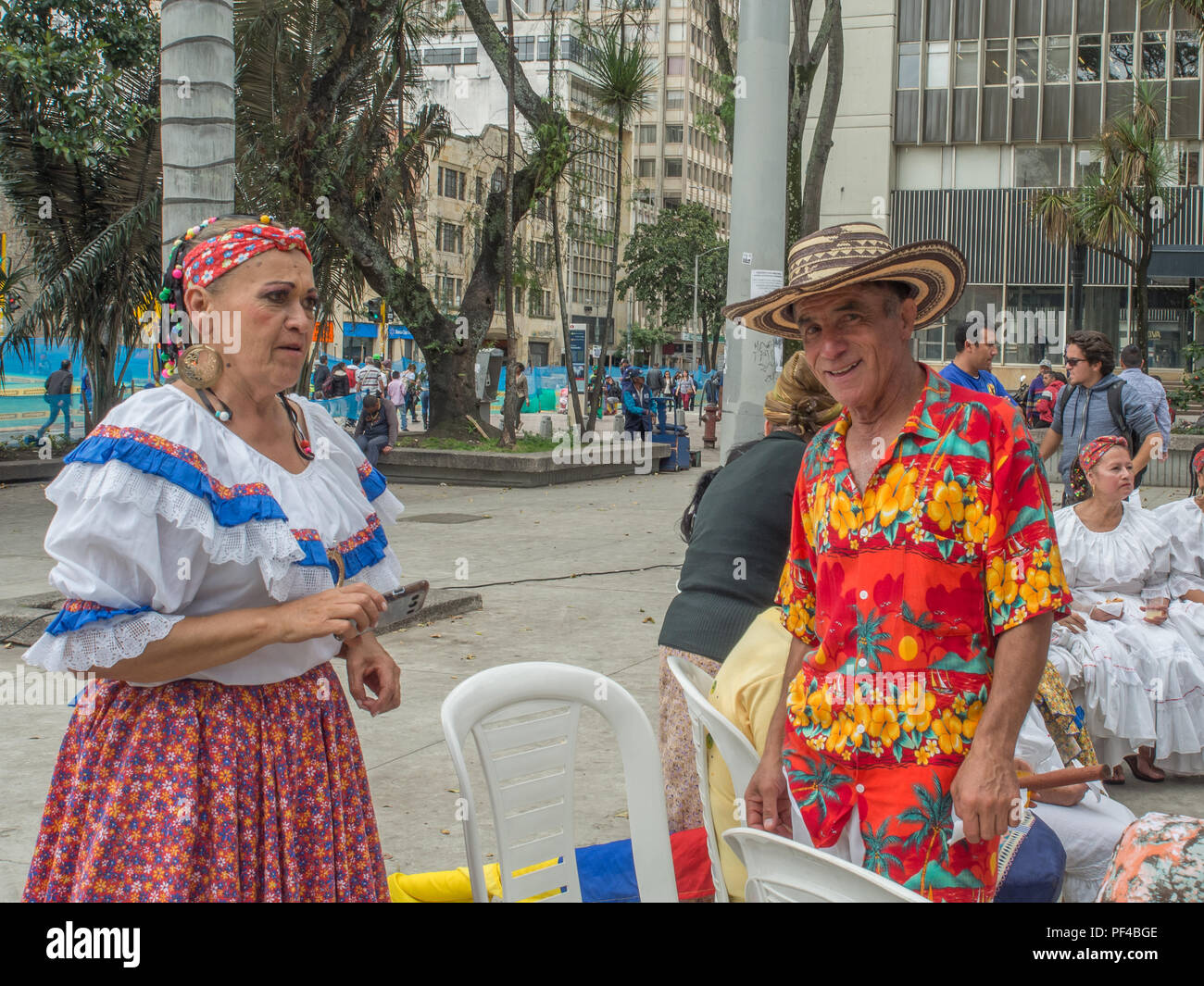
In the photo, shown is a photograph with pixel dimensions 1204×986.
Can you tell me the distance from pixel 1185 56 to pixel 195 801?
125 ft

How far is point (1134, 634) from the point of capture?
17.6 ft

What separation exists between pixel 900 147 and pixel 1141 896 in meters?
35.3

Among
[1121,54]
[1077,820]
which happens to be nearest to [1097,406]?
[1077,820]

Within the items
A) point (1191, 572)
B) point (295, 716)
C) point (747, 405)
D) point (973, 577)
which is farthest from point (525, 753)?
point (747, 405)

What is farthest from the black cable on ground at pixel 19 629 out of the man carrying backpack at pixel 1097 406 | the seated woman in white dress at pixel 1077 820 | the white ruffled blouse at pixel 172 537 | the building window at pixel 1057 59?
the building window at pixel 1057 59

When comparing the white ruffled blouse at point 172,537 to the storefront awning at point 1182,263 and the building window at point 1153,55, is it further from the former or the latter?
the building window at point 1153,55

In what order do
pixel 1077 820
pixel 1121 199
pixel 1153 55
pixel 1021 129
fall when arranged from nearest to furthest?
pixel 1077 820, pixel 1121 199, pixel 1153 55, pixel 1021 129

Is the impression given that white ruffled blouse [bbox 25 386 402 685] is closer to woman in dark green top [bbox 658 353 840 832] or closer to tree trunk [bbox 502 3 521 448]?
woman in dark green top [bbox 658 353 840 832]

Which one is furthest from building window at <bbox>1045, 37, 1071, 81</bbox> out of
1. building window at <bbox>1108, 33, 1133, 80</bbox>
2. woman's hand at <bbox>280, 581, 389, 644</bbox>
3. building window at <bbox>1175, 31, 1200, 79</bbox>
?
woman's hand at <bbox>280, 581, 389, 644</bbox>

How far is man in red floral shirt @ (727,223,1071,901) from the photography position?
2.24 metres

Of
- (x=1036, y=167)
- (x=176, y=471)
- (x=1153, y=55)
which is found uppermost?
(x=1153, y=55)

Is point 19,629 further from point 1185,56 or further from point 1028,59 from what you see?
point 1185,56

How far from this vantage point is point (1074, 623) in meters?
5.26

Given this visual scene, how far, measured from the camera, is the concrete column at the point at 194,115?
5.49m
